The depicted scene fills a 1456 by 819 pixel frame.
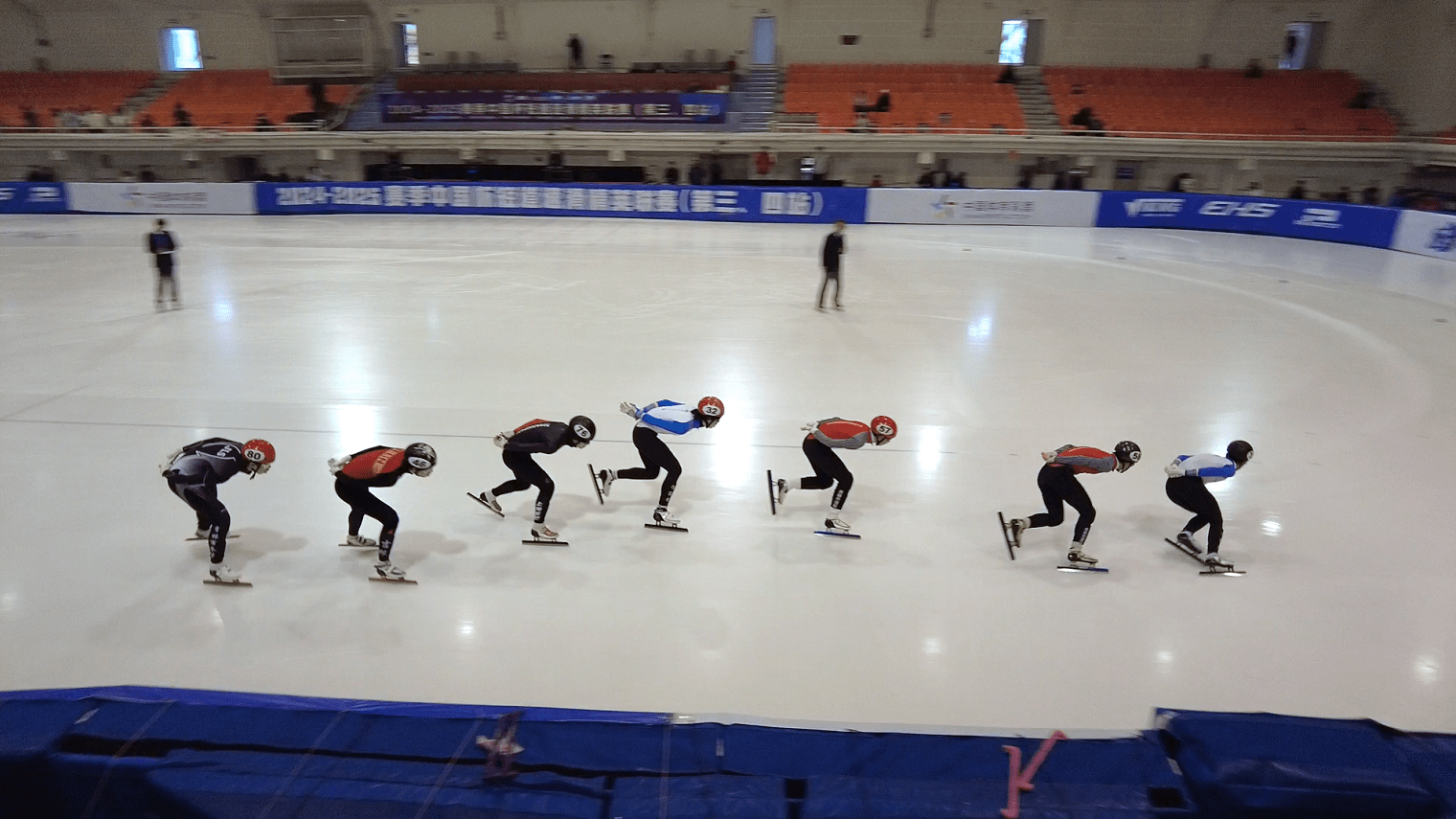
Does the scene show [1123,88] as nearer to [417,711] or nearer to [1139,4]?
[1139,4]

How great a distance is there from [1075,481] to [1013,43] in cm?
2928

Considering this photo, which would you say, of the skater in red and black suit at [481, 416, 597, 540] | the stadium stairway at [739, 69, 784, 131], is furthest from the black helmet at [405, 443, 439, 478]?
the stadium stairway at [739, 69, 784, 131]

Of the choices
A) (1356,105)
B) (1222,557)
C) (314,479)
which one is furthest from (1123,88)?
(314,479)

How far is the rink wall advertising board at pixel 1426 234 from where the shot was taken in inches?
703

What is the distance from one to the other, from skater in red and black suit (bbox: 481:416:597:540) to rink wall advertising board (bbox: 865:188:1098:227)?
19314mm

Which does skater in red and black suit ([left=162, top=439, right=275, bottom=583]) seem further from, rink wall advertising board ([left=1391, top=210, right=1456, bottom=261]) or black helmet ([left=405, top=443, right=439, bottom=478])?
rink wall advertising board ([left=1391, top=210, right=1456, bottom=261])

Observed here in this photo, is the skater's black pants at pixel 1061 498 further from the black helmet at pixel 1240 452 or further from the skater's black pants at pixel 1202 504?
the black helmet at pixel 1240 452

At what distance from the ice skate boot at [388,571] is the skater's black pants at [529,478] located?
919 mm

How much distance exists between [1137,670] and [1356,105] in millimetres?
30827

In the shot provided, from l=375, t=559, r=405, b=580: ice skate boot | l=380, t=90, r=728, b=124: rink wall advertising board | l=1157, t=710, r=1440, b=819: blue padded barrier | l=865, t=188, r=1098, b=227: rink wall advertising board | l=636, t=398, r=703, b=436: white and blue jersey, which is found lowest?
l=375, t=559, r=405, b=580: ice skate boot

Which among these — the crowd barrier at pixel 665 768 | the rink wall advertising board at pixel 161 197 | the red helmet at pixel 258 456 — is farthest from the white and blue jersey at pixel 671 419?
the rink wall advertising board at pixel 161 197

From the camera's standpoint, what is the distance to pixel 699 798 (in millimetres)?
2719

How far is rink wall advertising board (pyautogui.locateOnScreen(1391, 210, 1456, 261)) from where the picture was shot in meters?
17.8

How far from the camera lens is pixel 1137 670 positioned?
438 cm
